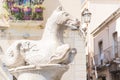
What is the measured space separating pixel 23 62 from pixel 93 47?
2866 centimetres

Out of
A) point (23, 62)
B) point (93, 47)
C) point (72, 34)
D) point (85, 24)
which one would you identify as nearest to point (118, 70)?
point (93, 47)

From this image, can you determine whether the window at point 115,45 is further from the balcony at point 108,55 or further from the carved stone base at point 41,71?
the carved stone base at point 41,71

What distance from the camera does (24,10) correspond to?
14.0m

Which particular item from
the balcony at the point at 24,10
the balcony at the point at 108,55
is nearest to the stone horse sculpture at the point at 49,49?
the balcony at the point at 24,10

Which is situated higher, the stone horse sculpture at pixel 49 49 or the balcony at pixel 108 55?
the stone horse sculpture at pixel 49 49

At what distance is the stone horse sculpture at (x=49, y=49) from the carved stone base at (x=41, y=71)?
0.15ft

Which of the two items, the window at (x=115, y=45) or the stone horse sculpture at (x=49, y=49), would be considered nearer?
the stone horse sculpture at (x=49, y=49)

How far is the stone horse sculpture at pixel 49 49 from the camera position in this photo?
484 cm

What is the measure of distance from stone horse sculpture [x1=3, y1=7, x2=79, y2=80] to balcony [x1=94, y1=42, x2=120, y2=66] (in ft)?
76.2

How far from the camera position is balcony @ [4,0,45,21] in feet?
45.9

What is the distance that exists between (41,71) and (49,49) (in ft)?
0.87

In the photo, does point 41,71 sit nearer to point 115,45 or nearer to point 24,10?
point 24,10

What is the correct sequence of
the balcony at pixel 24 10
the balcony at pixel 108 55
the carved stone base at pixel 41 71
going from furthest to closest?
the balcony at pixel 108 55 < the balcony at pixel 24 10 < the carved stone base at pixel 41 71

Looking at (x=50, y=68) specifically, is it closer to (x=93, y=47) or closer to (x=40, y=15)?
(x=40, y=15)
